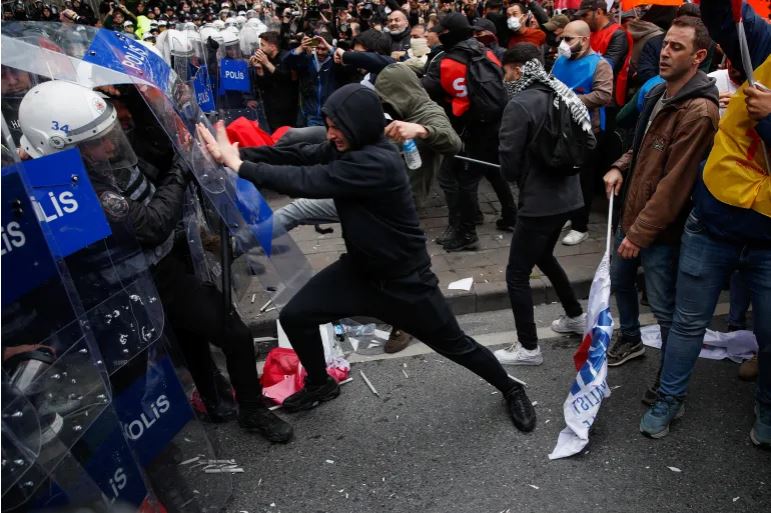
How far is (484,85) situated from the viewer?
5.36 m

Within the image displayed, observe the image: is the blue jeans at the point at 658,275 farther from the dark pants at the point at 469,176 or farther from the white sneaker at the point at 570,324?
the dark pants at the point at 469,176

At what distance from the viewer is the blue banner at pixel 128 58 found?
2582 mm

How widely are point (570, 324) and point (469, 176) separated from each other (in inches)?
72.9

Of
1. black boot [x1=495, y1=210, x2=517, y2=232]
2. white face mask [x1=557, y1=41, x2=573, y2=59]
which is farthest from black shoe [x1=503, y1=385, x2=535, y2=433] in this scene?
white face mask [x1=557, y1=41, x2=573, y2=59]

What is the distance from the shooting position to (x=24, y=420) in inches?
72.3

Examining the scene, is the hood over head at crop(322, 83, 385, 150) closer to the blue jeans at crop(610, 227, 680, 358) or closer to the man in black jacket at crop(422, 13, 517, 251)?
the blue jeans at crop(610, 227, 680, 358)

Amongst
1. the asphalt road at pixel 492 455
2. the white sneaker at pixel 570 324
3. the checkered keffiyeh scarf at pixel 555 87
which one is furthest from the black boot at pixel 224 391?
the checkered keffiyeh scarf at pixel 555 87

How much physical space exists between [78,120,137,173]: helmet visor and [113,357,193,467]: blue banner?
0.84 metres

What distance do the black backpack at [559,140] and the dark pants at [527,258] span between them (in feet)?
1.04

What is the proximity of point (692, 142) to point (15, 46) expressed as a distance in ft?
9.20

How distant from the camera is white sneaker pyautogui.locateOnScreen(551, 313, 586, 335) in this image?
416 cm

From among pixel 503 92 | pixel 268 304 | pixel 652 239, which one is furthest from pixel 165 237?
pixel 503 92

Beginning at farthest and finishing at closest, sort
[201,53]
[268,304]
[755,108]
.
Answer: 1. [201,53]
2. [268,304]
3. [755,108]

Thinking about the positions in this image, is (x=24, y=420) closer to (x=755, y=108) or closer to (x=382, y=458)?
(x=382, y=458)
